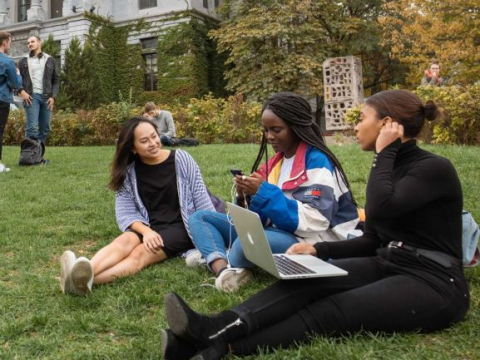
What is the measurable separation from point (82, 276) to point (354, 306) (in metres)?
1.72

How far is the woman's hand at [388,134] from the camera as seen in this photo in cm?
252

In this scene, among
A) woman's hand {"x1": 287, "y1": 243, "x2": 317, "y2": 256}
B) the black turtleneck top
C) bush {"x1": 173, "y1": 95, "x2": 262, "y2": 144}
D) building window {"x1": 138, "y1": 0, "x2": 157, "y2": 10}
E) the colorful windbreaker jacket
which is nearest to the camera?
the black turtleneck top

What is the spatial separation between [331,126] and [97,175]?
11.4 metres

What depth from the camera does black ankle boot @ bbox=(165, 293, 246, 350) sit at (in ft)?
6.89

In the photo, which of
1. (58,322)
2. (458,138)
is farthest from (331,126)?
(58,322)

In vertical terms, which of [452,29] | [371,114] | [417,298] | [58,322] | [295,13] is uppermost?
[295,13]

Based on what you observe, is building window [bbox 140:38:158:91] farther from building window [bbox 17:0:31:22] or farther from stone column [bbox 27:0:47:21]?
building window [bbox 17:0:31:22]

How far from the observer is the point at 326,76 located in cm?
1822

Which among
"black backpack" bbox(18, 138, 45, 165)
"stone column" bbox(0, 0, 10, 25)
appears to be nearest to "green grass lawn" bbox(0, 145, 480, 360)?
"black backpack" bbox(18, 138, 45, 165)

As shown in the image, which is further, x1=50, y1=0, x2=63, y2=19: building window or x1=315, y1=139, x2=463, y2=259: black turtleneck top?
x1=50, y1=0, x2=63, y2=19: building window

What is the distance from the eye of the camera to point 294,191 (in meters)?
3.12

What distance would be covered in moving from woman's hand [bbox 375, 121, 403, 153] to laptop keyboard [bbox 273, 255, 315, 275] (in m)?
0.69

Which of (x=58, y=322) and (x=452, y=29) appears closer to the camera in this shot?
(x=58, y=322)

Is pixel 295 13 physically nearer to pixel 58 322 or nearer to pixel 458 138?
pixel 458 138
